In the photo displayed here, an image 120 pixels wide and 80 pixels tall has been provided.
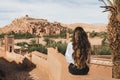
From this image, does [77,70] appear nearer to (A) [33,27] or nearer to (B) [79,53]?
(B) [79,53]

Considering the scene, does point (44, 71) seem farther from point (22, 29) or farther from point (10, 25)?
point (10, 25)

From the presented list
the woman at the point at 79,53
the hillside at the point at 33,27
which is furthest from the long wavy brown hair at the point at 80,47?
the hillside at the point at 33,27

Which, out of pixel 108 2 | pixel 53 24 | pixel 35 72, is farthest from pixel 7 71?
pixel 53 24

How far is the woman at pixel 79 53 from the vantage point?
7.61 meters

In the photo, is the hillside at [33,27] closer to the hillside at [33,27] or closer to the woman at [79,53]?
the hillside at [33,27]

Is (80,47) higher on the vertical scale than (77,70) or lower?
higher

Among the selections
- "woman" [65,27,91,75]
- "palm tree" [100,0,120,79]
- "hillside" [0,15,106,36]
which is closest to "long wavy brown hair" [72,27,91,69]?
"woman" [65,27,91,75]

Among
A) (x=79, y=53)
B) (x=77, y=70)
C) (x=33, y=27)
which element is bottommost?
(x=33, y=27)

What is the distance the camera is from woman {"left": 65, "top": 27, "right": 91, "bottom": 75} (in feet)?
25.0

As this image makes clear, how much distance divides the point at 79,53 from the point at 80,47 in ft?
0.44

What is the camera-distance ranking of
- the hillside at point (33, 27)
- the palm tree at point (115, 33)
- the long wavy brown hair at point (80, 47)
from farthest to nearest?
the hillside at point (33, 27), the palm tree at point (115, 33), the long wavy brown hair at point (80, 47)

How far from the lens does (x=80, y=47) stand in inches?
302

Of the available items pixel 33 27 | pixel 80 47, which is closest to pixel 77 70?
pixel 80 47

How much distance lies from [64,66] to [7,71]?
2927cm
